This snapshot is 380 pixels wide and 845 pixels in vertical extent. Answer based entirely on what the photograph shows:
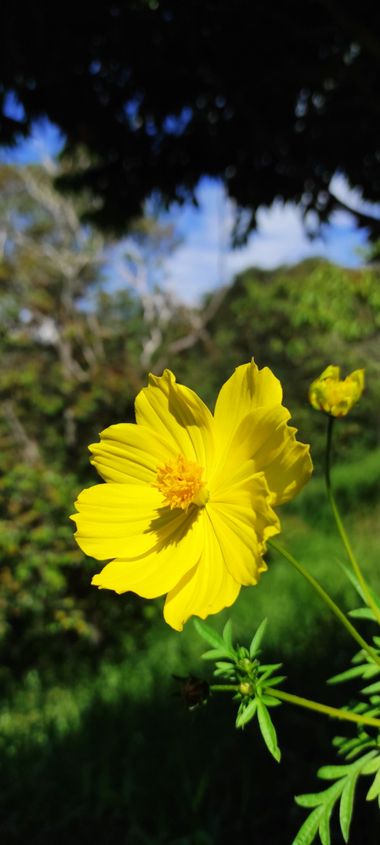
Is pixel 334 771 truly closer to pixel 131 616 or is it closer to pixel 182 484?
pixel 182 484

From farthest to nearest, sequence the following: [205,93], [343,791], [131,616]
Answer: [131,616] → [205,93] → [343,791]

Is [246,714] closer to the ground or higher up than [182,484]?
closer to the ground

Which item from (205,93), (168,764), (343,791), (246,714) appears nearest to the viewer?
(246,714)

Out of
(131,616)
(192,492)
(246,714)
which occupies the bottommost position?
(246,714)

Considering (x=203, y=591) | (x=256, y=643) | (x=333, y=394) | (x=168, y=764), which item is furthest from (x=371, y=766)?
(x=168, y=764)

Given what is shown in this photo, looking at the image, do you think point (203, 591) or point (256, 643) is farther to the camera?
point (256, 643)

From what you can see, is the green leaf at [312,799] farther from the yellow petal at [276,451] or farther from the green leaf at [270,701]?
the yellow petal at [276,451]
